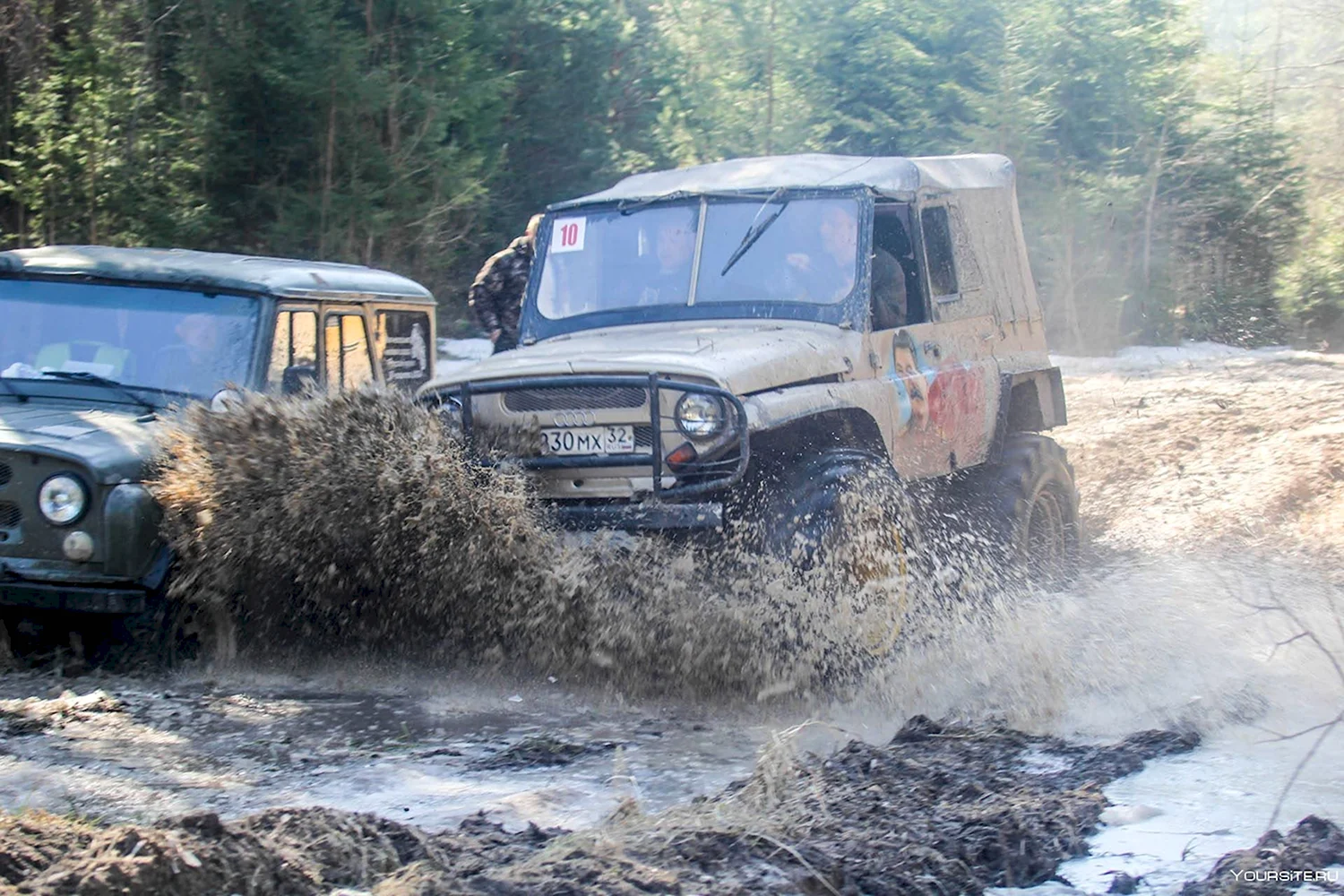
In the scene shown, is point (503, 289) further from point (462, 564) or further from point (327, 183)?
A: point (327, 183)

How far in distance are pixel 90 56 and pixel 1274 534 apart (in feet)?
41.7

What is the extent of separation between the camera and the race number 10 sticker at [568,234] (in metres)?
7.17

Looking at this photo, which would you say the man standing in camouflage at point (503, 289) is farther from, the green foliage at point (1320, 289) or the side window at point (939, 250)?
the green foliage at point (1320, 289)

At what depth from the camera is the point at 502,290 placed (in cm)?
838

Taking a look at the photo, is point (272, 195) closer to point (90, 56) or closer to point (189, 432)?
point (90, 56)

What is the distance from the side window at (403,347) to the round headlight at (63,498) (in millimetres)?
2061

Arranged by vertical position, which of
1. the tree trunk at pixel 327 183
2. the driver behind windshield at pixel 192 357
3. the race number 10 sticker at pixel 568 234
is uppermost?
the tree trunk at pixel 327 183

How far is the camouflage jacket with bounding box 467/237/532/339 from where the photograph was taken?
27.4 feet

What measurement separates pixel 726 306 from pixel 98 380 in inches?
110

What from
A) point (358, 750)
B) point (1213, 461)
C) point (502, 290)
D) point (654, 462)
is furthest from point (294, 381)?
point (1213, 461)

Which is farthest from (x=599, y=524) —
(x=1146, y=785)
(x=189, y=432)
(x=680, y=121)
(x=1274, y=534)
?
(x=680, y=121)

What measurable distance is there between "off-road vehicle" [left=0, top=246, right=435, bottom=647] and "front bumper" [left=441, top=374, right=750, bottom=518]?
0.92 m

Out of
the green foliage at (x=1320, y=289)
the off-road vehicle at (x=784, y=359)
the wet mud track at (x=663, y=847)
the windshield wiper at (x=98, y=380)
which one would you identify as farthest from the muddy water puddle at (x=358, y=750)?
the green foliage at (x=1320, y=289)

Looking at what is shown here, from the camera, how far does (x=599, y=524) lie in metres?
5.54
